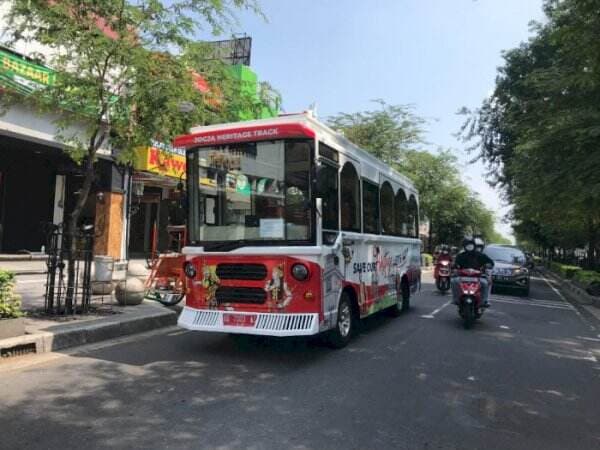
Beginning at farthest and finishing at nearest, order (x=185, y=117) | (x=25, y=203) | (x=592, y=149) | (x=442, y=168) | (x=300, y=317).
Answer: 1. (x=442, y=168)
2. (x=25, y=203)
3. (x=592, y=149)
4. (x=185, y=117)
5. (x=300, y=317)

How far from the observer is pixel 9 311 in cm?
655

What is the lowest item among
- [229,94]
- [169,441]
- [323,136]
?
[169,441]

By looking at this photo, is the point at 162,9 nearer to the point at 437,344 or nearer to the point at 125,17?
the point at 125,17

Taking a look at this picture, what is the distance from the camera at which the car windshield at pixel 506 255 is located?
17.3 meters

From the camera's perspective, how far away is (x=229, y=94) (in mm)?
9305

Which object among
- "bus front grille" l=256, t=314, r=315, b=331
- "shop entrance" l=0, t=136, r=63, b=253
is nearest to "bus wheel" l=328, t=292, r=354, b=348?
"bus front grille" l=256, t=314, r=315, b=331

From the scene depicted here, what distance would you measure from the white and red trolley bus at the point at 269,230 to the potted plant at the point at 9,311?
2.15m

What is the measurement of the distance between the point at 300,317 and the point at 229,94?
492 centimetres

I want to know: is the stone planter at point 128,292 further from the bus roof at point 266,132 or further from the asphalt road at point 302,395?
the bus roof at point 266,132

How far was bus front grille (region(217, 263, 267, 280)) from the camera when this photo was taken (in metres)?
6.41

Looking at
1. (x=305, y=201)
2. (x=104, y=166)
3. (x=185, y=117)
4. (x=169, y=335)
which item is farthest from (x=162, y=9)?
(x=104, y=166)

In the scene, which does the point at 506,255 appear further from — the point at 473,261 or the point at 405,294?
the point at 473,261

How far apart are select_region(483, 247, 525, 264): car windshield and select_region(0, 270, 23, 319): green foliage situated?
15.2 meters

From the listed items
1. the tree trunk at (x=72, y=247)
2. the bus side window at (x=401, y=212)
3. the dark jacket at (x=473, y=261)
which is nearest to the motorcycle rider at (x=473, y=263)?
the dark jacket at (x=473, y=261)
